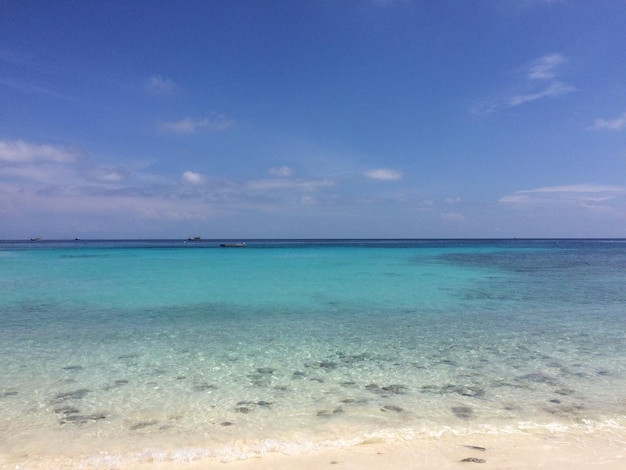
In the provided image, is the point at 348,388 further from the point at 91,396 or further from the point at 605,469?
A: the point at 91,396

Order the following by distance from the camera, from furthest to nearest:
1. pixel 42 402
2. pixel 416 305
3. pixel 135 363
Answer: pixel 416 305, pixel 135 363, pixel 42 402

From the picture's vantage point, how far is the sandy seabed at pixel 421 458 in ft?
13.0

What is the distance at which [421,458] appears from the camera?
4.12 metres

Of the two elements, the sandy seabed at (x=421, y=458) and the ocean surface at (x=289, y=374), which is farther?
the ocean surface at (x=289, y=374)

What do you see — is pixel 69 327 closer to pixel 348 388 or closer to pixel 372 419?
pixel 348 388

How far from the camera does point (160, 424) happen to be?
16.2ft

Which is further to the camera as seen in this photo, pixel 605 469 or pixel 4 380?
pixel 4 380

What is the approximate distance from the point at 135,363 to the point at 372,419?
436 cm

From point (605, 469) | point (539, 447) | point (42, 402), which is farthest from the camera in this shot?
point (42, 402)

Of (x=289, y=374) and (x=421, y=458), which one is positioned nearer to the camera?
(x=421, y=458)

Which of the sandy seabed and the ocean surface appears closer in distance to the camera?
the sandy seabed

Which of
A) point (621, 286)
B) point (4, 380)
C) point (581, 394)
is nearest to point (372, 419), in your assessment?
point (581, 394)

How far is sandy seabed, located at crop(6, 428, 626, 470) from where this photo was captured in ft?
13.0

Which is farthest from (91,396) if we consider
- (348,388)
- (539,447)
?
(539,447)
